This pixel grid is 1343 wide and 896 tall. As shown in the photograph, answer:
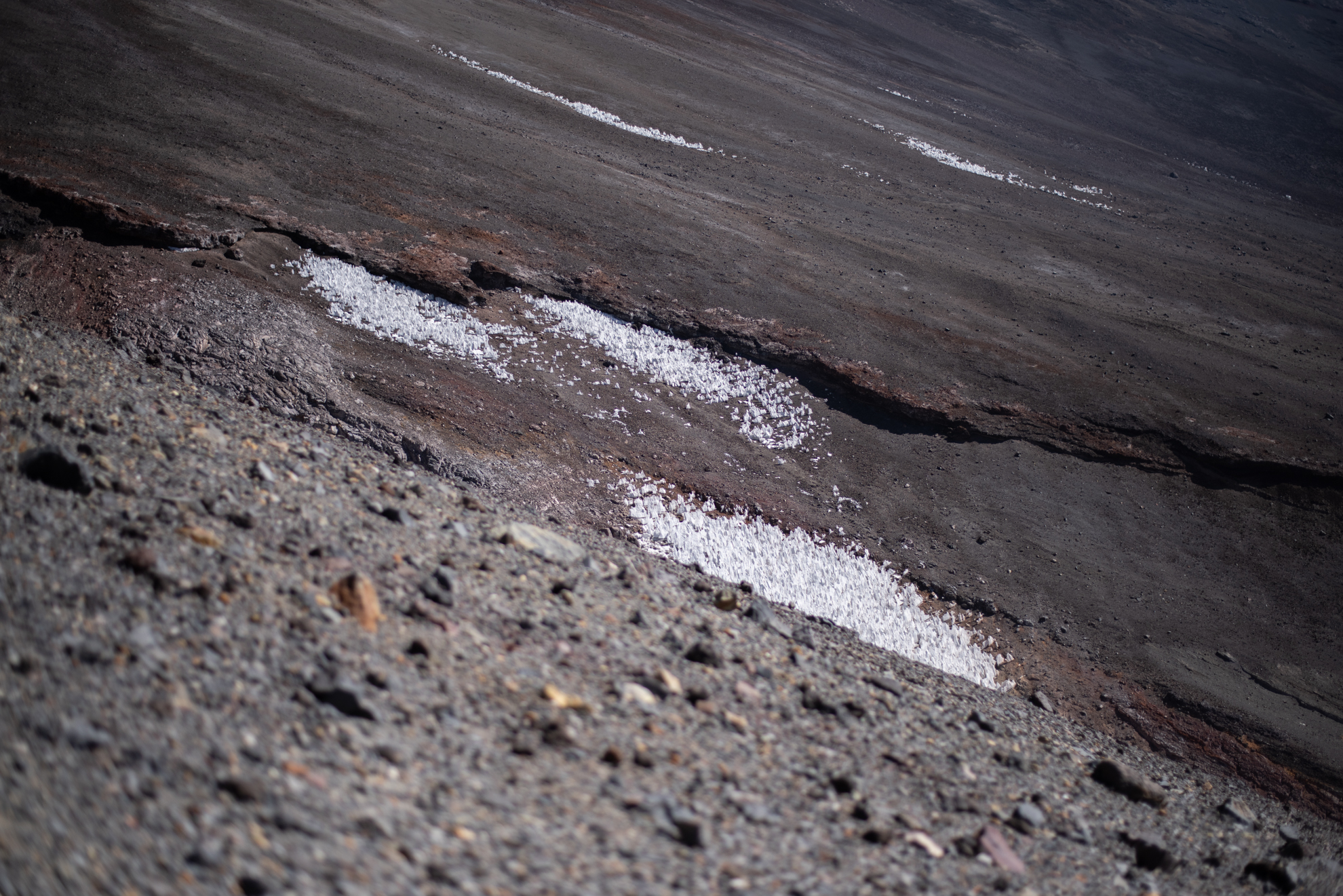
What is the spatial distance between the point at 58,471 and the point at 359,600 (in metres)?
1.29

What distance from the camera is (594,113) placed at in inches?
530

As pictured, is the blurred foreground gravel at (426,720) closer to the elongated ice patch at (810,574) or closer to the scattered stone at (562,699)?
the scattered stone at (562,699)

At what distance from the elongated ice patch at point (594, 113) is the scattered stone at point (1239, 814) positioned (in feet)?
37.6

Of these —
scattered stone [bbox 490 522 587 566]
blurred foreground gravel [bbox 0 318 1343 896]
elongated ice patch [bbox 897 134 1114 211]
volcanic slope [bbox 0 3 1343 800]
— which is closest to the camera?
blurred foreground gravel [bbox 0 318 1343 896]

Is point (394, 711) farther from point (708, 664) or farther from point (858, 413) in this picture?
point (858, 413)

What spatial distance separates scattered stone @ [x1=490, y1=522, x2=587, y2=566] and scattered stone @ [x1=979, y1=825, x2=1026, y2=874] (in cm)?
234

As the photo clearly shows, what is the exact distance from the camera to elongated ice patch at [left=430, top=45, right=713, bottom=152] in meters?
13.2

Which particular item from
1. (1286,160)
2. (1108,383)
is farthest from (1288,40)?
(1108,383)

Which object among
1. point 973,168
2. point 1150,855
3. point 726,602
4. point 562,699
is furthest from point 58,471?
point 973,168

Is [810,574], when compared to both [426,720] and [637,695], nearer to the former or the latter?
[637,695]

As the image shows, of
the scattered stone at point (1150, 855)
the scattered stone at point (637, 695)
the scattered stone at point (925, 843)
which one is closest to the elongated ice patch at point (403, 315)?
the scattered stone at point (637, 695)

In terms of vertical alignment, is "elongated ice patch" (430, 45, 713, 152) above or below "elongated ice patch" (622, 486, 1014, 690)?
above

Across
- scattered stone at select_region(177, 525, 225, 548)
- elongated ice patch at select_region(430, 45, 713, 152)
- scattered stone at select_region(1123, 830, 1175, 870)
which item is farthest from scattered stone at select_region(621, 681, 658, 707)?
elongated ice patch at select_region(430, 45, 713, 152)

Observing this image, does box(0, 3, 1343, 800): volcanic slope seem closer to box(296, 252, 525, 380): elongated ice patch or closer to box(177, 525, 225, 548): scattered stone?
box(296, 252, 525, 380): elongated ice patch
